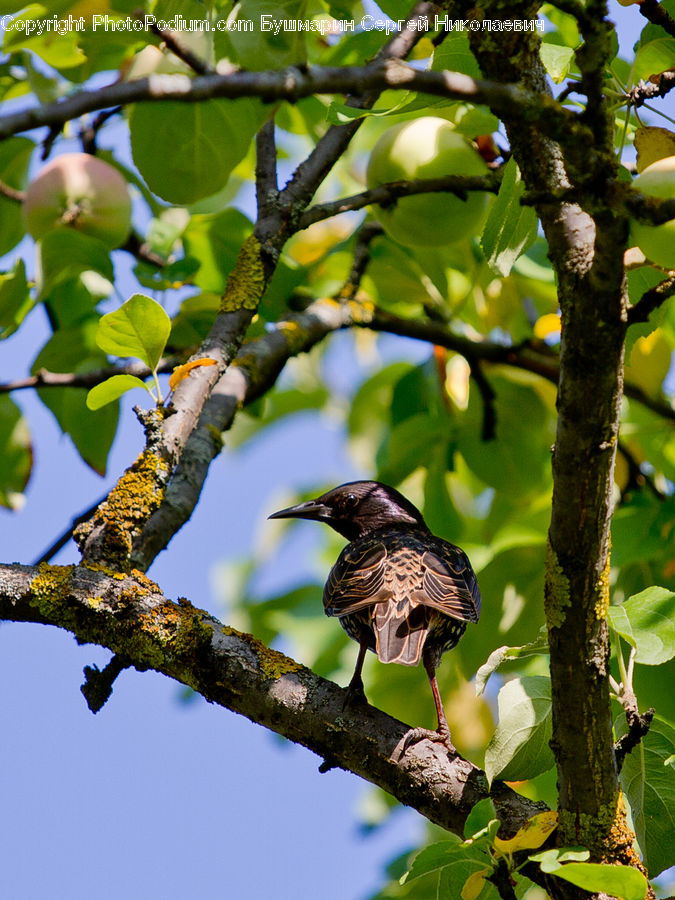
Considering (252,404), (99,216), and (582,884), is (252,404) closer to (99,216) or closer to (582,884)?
(99,216)

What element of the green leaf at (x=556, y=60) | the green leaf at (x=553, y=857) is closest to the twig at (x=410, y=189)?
the green leaf at (x=556, y=60)

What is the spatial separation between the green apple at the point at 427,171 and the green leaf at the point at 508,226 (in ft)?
2.09

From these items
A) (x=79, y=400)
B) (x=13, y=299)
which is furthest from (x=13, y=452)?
(x=13, y=299)

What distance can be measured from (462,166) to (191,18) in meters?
0.91

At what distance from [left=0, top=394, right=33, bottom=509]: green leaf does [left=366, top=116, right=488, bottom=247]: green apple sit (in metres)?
1.70

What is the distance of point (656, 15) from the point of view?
7.06 ft

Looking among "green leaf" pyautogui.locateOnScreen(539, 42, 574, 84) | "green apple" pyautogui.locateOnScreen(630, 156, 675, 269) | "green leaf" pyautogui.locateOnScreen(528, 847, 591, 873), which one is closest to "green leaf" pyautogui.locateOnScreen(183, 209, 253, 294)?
"green leaf" pyautogui.locateOnScreen(539, 42, 574, 84)

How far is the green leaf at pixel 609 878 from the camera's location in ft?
4.98

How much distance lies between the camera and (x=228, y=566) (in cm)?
626

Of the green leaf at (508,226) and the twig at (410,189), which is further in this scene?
the twig at (410,189)

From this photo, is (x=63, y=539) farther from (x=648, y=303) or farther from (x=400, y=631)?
(x=648, y=303)

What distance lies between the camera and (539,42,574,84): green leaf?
213 centimetres

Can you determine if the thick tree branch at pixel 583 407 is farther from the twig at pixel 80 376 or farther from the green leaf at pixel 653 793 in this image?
the twig at pixel 80 376

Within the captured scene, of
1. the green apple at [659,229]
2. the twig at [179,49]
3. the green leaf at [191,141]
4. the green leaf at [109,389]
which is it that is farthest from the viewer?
the green leaf at [191,141]
